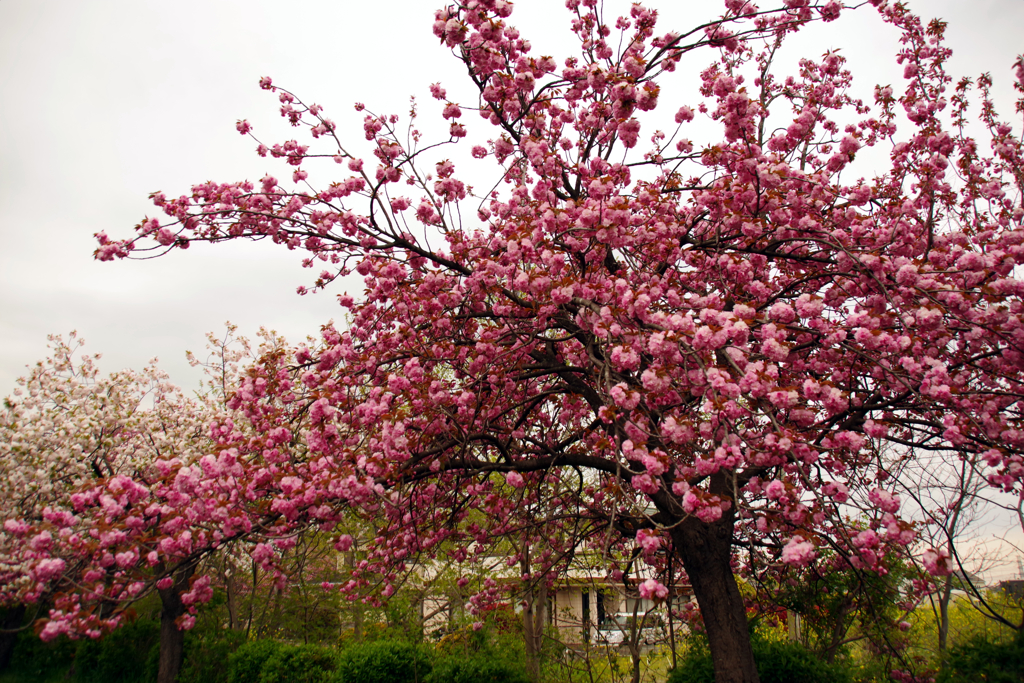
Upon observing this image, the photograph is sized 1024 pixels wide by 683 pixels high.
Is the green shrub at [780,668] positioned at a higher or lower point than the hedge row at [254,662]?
higher

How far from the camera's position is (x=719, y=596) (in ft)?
15.2

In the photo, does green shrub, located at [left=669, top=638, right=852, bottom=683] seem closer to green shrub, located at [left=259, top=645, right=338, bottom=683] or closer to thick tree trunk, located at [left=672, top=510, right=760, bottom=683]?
thick tree trunk, located at [left=672, top=510, right=760, bottom=683]

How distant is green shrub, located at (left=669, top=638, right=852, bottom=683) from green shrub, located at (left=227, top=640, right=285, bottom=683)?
7.23 meters

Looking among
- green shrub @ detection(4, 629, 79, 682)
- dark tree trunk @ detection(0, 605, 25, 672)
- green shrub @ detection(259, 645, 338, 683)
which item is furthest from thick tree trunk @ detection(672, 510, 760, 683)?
dark tree trunk @ detection(0, 605, 25, 672)

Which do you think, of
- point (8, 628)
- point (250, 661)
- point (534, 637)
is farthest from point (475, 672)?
point (8, 628)

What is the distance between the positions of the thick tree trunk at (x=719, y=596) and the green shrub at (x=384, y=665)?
522 centimetres

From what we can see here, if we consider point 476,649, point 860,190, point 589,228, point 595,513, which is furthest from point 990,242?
point 476,649

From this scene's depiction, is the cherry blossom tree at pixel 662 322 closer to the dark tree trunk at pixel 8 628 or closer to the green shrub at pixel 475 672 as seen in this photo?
the green shrub at pixel 475 672

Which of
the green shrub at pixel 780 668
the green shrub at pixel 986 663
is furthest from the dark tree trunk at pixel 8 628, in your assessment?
the green shrub at pixel 986 663

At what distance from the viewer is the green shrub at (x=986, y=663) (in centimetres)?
442

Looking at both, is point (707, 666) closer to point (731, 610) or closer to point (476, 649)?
point (731, 610)

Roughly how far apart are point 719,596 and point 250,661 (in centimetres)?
891

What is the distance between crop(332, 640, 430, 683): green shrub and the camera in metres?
8.20

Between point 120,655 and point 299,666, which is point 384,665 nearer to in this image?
point 299,666
